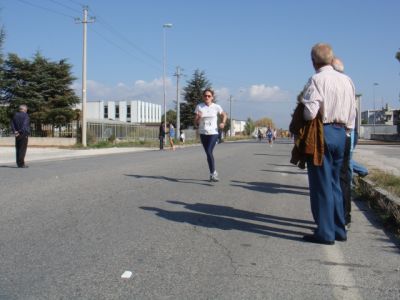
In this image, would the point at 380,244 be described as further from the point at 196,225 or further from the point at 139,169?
the point at 139,169

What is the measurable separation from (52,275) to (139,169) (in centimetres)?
883

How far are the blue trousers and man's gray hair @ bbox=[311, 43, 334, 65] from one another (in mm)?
681

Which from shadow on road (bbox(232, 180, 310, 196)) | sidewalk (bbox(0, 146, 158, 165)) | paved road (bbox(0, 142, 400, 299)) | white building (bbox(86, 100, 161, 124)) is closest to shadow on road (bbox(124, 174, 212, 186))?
shadow on road (bbox(232, 180, 310, 196))

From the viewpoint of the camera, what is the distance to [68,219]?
6.25 meters

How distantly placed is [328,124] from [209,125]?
542 cm

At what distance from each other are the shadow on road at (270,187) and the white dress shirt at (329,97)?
4185 millimetres

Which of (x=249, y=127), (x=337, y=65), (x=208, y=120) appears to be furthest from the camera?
(x=249, y=127)

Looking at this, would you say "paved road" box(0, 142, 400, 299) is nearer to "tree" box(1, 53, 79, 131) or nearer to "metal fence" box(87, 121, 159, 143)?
"metal fence" box(87, 121, 159, 143)

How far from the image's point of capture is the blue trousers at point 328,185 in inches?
202

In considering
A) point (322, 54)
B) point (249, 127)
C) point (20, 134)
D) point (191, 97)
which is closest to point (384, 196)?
point (322, 54)

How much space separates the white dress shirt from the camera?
502 centimetres

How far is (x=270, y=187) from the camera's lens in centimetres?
996

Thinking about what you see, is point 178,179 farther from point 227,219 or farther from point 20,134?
point 20,134

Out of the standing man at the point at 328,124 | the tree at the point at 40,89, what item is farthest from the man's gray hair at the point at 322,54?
the tree at the point at 40,89
